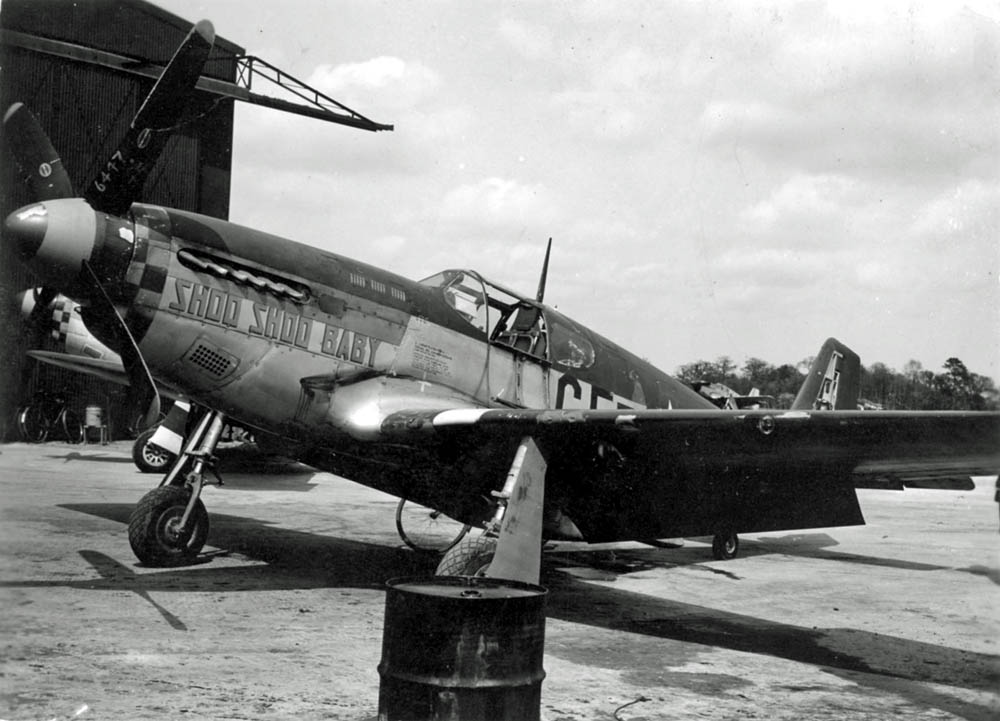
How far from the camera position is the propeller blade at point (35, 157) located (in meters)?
5.93

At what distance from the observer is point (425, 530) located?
11.1 meters

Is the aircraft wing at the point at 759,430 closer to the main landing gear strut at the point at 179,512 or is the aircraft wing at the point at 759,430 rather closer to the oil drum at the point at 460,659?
the main landing gear strut at the point at 179,512

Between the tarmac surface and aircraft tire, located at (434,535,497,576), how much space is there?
0.54m

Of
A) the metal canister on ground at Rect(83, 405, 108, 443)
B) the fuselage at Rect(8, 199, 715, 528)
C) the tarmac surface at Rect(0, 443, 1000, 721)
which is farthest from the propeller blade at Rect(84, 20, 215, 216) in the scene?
the metal canister on ground at Rect(83, 405, 108, 443)

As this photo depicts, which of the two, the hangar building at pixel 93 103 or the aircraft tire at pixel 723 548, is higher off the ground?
the hangar building at pixel 93 103

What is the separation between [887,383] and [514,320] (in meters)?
52.9

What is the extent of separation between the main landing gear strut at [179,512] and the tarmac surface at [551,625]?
16 centimetres

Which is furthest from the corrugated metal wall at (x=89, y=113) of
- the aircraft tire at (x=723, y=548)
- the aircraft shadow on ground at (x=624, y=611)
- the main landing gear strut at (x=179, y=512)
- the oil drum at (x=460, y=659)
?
the oil drum at (x=460, y=659)

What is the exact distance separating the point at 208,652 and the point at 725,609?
12.5ft

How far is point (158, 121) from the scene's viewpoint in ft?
19.4

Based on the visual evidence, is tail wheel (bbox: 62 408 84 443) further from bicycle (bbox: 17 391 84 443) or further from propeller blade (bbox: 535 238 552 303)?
propeller blade (bbox: 535 238 552 303)

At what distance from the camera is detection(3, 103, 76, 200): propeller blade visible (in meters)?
5.93

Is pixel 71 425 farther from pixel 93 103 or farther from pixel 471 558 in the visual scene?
A: pixel 471 558

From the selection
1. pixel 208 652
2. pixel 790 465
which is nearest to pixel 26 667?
pixel 208 652
